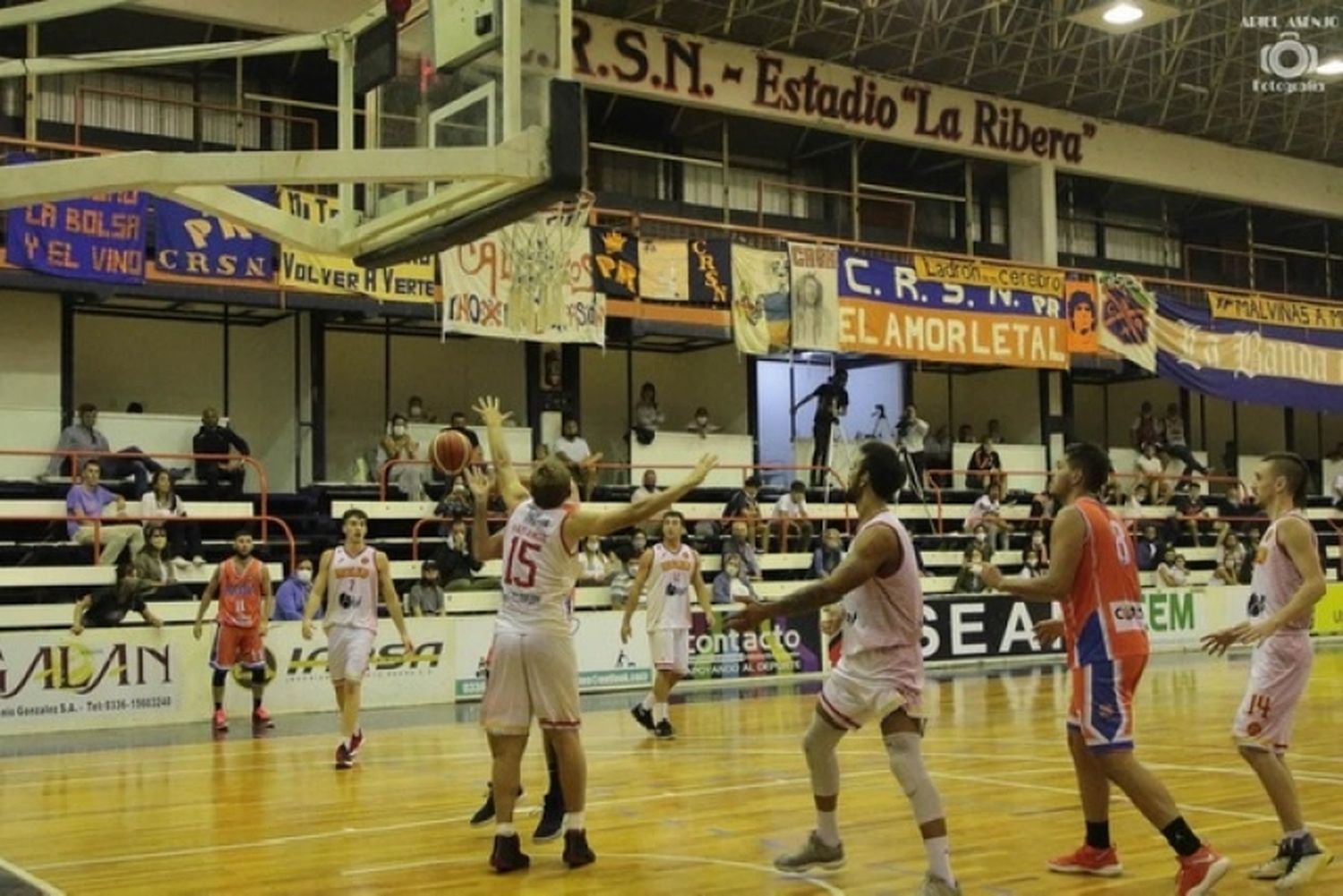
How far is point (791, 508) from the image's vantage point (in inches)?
952

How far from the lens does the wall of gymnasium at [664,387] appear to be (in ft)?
92.6

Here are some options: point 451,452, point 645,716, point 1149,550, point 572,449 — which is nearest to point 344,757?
point 451,452

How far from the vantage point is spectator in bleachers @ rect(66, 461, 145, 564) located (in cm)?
1853

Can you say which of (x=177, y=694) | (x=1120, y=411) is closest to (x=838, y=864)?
(x=177, y=694)

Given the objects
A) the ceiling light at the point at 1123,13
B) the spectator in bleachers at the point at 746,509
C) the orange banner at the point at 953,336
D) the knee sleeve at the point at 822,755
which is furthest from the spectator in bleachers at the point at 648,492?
the knee sleeve at the point at 822,755

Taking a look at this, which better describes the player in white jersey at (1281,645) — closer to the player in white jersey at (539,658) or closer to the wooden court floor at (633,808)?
the wooden court floor at (633,808)

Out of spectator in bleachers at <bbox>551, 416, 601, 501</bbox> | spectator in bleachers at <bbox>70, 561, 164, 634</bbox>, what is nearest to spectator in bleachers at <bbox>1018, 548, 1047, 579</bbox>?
spectator in bleachers at <bbox>551, 416, 601, 501</bbox>

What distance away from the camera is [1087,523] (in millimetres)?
6961

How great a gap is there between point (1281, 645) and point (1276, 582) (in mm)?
305

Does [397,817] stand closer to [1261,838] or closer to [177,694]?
[1261,838]

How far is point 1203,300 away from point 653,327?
12.0 meters

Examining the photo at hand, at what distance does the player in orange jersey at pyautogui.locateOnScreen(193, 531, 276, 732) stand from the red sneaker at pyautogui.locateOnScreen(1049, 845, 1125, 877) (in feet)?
33.4

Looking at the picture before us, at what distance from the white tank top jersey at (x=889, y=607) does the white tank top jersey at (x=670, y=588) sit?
294 inches

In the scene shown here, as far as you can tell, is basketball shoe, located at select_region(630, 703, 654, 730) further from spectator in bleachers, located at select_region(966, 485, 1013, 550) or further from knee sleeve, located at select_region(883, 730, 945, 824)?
spectator in bleachers, located at select_region(966, 485, 1013, 550)
